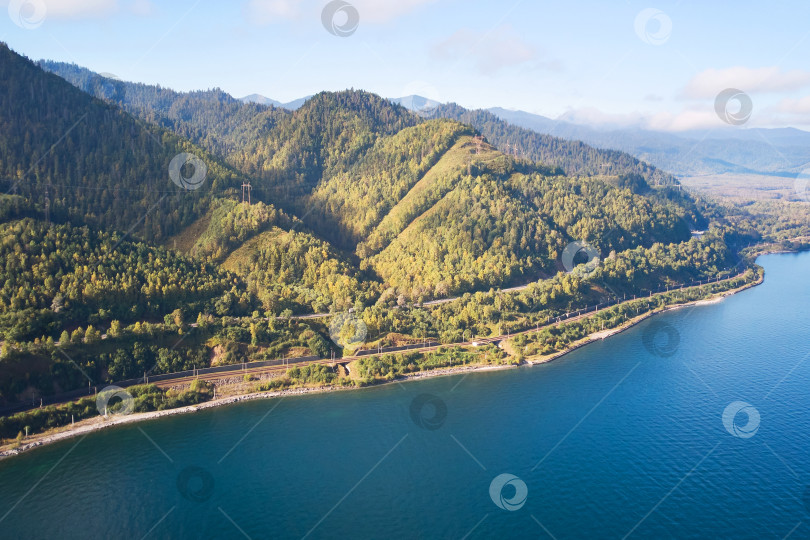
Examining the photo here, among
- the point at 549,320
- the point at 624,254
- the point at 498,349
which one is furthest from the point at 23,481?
the point at 624,254

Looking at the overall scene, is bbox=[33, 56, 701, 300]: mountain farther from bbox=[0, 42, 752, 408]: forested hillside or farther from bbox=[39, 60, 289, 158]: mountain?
bbox=[39, 60, 289, 158]: mountain

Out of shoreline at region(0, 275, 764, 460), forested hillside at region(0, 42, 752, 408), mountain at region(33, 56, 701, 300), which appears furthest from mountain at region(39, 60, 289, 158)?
shoreline at region(0, 275, 764, 460)

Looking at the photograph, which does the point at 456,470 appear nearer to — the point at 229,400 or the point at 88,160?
the point at 229,400

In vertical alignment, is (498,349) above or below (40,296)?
below

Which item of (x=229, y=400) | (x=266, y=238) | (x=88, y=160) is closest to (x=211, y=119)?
(x=88, y=160)

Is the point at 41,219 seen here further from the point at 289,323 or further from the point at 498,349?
the point at 498,349

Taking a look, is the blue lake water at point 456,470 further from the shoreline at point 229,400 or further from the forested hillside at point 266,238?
the forested hillside at point 266,238

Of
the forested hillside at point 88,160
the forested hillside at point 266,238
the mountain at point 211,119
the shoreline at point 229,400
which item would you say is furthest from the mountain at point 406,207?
the shoreline at point 229,400

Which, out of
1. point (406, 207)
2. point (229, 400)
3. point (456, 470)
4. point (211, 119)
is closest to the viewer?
point (456, 470)
